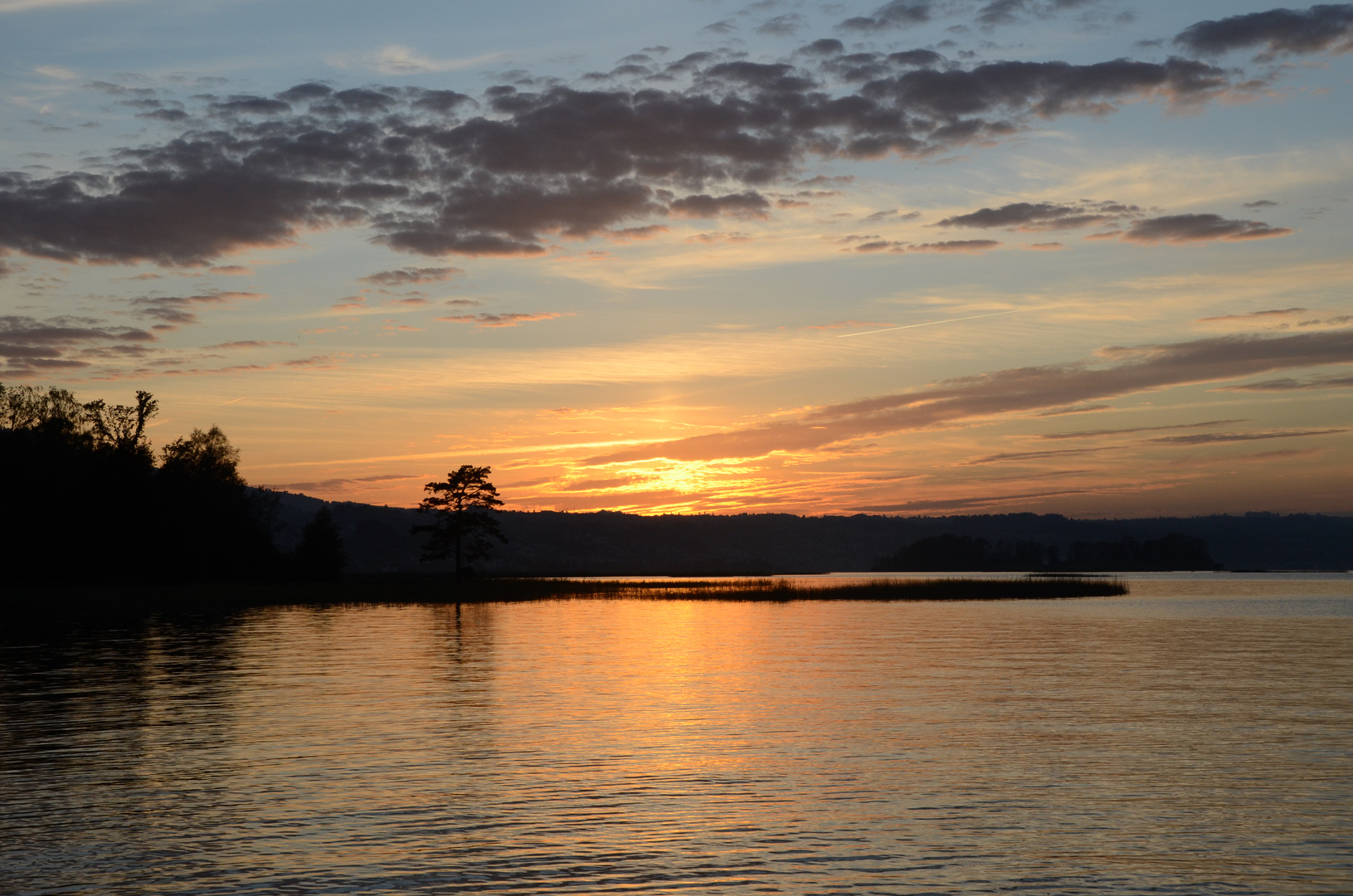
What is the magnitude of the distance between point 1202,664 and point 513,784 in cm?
3473

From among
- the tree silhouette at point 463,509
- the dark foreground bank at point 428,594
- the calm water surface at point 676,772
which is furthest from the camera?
the tree silhouette at point 463,509

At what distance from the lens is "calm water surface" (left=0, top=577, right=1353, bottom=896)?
15.7m

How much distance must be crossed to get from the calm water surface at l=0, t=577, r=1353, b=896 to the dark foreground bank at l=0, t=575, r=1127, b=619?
3975cm

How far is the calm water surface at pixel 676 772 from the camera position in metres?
15.7

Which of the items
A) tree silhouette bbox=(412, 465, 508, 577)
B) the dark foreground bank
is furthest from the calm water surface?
tree silhouette bbox=(412, 465, 508, 577)

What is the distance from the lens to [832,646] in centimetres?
5506

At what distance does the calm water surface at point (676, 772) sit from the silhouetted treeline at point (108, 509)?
55.6 meters

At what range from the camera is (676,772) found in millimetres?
23016

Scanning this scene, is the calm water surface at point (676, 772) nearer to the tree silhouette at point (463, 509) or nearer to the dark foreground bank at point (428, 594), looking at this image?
the dark foreground bank at point (428, 594)

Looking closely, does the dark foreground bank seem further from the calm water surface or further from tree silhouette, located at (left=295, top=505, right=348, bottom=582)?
the calm water surface

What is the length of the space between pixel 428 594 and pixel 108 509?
32929mm

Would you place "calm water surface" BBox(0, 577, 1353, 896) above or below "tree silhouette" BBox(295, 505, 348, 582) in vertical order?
below

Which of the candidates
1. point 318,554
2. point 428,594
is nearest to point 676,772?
point 428,594

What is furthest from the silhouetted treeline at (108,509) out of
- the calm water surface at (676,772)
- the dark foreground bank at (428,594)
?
the calm water surface at (676,772)
